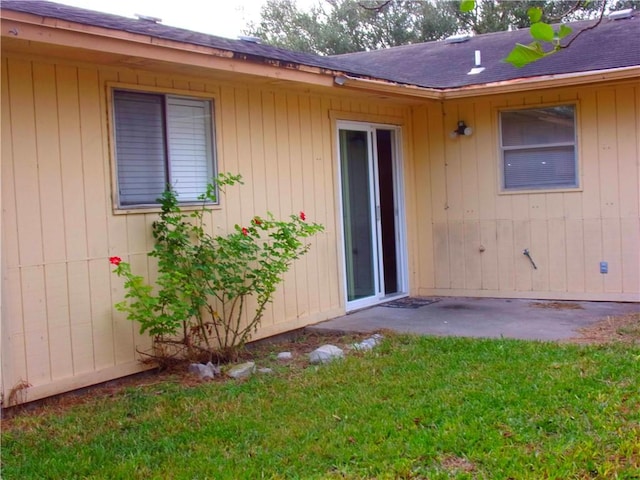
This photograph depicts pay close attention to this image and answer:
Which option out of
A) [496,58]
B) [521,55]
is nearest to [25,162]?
[521,55]

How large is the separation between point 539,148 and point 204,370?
4941 millimetres

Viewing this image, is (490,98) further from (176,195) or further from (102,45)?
(102,45)

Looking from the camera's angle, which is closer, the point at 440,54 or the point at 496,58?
the point at 496,58

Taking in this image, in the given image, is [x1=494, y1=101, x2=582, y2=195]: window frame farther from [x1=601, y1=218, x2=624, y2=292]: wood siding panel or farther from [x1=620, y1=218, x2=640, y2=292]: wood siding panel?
[x1=620, y1=218, x2=640, y2=292]: wood siding panel

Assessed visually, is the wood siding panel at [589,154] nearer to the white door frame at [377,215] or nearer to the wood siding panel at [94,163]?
the white door frame at [377,215]

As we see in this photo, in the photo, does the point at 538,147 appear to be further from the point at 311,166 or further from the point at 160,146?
the point at 160,146

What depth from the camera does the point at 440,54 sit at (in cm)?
1060

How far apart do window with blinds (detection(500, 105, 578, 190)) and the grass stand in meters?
3.19

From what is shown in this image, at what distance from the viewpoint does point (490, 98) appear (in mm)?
8438

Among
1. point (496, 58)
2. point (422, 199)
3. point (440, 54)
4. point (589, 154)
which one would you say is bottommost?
point (422, 199)

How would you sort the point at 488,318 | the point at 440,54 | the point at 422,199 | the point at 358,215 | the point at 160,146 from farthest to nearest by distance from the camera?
the point at 440,54 → the point at 422,199 → the point at 358,215 → the point at 488,318 → the point at 160,146

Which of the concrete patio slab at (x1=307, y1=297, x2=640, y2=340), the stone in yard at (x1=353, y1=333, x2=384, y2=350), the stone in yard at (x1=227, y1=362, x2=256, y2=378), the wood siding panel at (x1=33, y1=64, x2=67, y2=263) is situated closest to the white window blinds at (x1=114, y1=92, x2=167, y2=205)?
the wood siding panel at (x1=33, y1=64, x2=67, y2=263)

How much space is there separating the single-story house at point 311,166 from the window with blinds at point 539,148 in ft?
0.06

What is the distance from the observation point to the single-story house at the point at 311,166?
4.90 meters
